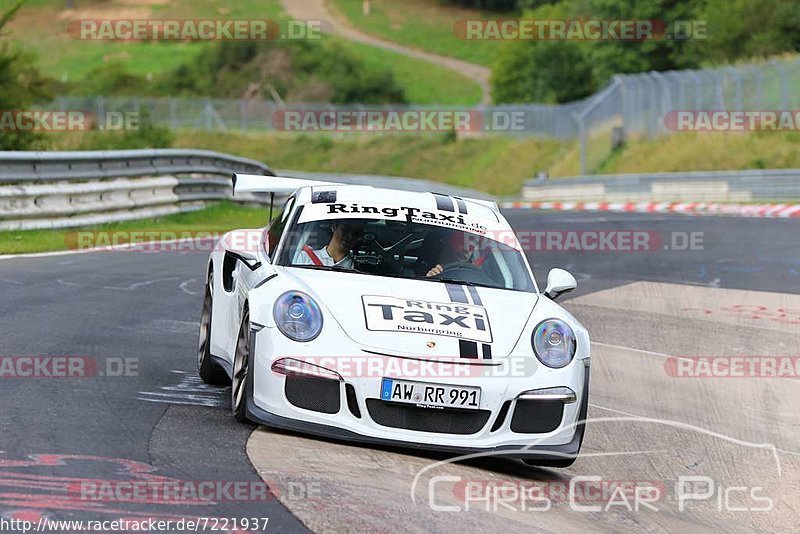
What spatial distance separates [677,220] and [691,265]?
9421mm

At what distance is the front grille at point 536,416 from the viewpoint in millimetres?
6984

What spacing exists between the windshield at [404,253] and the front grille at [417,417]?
1.18m

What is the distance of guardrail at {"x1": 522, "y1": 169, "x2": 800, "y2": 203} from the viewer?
111 ft

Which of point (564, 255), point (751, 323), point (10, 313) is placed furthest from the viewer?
point (564, 255)

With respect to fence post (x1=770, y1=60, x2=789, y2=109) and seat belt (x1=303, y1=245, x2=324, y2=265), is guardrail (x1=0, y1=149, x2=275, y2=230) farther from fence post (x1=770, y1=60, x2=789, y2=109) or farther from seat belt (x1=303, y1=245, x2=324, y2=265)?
fence post (x1=770, y1=60, x2=789, y2=109)

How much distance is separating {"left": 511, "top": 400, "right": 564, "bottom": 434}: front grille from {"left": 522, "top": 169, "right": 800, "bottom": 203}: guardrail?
90.4 ft

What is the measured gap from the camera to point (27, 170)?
1855cm

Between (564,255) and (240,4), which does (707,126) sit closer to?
(564,255)

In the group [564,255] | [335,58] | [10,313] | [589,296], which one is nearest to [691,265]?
[564,255]

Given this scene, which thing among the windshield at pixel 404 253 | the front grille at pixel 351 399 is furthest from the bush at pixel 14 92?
the front grille at pixel 351 399

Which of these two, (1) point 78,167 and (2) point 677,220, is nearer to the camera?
(1) point 78,167

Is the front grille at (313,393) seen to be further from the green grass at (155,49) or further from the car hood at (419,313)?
the green grass at (155,49)

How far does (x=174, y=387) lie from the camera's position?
27.7 ft
